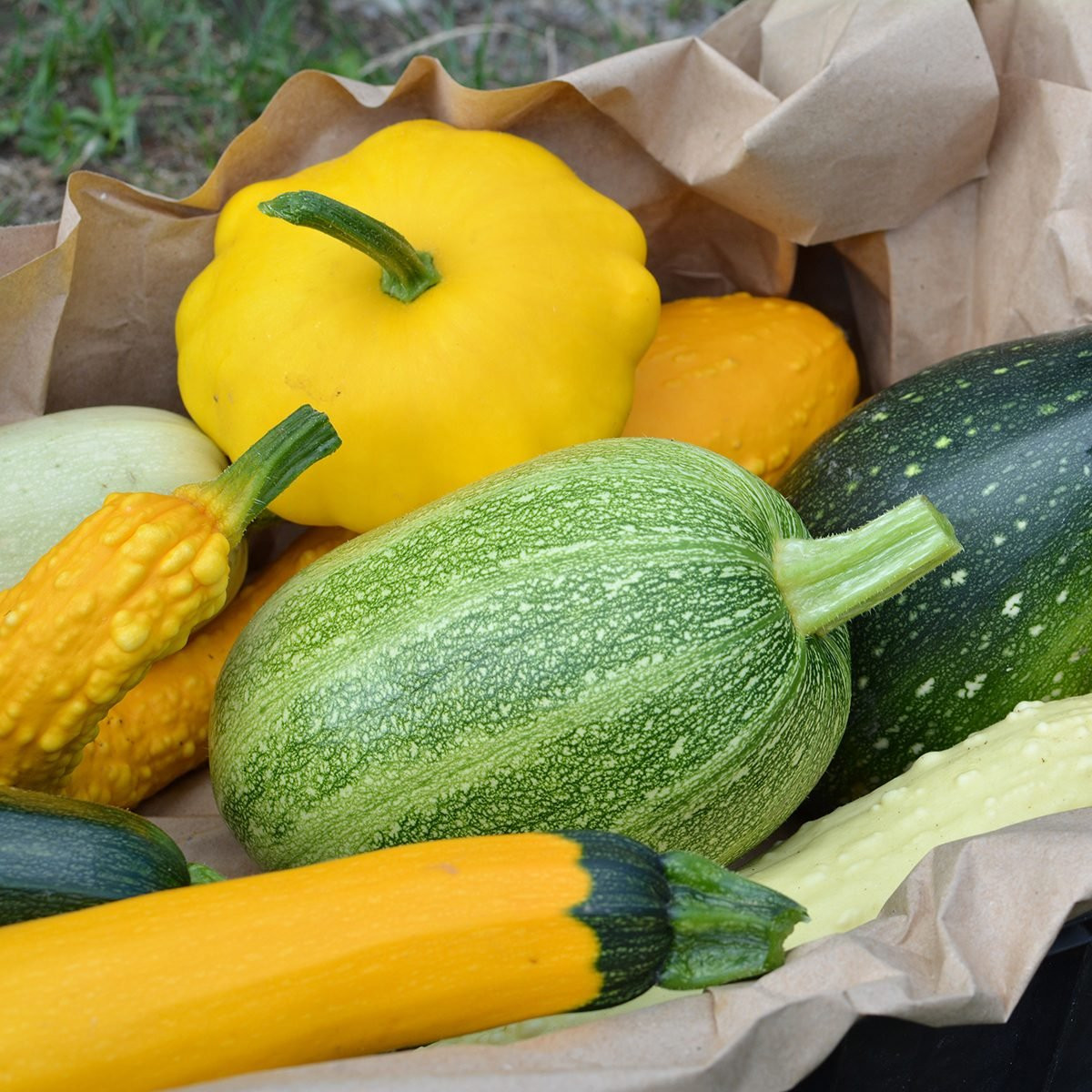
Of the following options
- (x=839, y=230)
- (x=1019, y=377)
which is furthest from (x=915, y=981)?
(x=839, y=230)

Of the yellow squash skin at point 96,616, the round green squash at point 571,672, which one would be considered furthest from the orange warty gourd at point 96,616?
the round green squash at point 571,672

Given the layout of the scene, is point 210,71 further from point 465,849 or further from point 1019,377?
point 465,849

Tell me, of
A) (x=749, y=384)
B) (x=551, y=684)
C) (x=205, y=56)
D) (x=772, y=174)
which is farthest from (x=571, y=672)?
(x=205, y=56)

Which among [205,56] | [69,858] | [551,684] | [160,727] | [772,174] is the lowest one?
[160,727]

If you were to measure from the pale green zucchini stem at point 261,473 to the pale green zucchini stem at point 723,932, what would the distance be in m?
0.56

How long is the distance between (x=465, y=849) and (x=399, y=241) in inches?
25.9

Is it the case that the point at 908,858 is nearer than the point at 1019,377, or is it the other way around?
the point at 908,858

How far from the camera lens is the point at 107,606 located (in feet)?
3.65

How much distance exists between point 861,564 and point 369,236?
583mm

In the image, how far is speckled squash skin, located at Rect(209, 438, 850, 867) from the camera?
105 cm

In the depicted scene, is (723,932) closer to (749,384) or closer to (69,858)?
(69,858)

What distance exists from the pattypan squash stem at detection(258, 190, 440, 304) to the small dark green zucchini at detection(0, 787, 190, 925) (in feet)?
1.90

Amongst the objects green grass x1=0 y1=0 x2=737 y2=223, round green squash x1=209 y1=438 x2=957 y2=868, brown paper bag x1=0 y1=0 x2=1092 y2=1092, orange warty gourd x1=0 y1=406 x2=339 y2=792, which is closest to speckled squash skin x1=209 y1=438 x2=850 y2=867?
round green squash x1=209 y1=438 x2=957 y2=868

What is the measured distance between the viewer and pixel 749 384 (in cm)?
153
